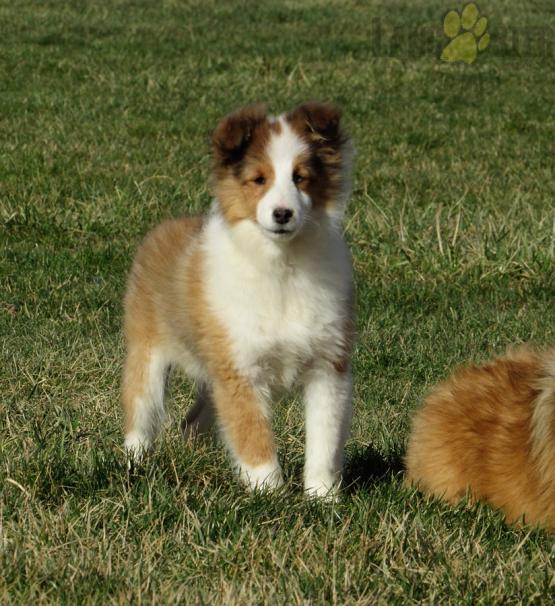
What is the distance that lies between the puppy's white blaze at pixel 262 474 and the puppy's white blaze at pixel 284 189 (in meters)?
0.91

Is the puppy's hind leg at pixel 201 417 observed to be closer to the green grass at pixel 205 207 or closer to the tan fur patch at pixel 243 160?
the green grass at pixel 205 207

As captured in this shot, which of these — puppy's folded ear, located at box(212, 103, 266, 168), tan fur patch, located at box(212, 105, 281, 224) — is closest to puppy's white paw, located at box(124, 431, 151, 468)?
tan fur patch, located at box(212, 105, 281, 224)

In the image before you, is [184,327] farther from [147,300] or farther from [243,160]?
[243,160]

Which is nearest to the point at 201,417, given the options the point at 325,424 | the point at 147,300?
the point at 147,300

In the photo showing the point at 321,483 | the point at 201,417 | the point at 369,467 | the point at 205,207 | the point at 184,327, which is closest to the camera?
the point at 321,483

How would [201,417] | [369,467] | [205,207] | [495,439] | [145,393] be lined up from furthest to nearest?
1. [205,207]
2. [201,417]
3. [145,393]
4. [369,467]
5. [495,439]

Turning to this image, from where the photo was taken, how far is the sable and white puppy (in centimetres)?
439

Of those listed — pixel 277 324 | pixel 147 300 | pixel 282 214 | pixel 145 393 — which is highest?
pixel 282 214

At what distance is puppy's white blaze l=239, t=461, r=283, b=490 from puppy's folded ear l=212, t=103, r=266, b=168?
3.97ft

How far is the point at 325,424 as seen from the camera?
14.8 feet

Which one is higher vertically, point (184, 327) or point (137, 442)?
point (184, 327)

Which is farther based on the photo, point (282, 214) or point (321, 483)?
point (321, 483)

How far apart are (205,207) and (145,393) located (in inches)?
184

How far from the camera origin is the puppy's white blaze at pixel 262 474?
14.1 feet
